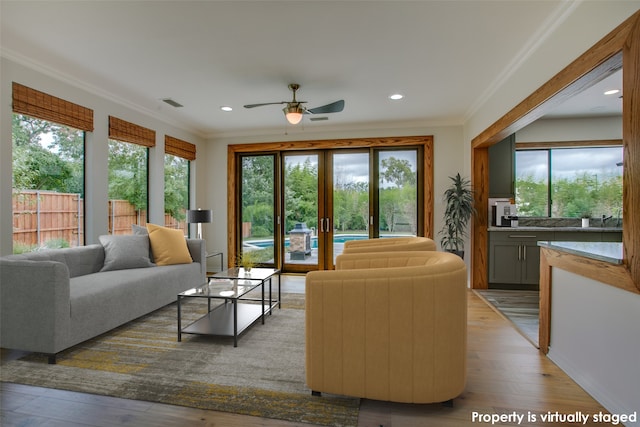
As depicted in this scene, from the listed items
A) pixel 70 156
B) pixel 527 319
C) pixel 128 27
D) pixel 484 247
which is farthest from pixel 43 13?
pixel 484 247

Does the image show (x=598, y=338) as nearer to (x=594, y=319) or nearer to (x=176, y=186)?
(x=594, y=319)

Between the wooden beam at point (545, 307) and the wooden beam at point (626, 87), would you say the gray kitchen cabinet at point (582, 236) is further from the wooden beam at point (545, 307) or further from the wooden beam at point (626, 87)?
the wooden beam at point (626, 87)

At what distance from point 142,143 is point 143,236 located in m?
1.56

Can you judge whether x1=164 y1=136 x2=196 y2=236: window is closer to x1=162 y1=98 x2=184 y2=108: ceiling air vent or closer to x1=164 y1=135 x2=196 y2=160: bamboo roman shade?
x1=164 y1=135 x2=196 y2=160: bamboo roman shade

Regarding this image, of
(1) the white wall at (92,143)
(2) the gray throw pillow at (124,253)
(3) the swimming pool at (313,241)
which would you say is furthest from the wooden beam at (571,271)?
(1) the white wall at (92,143)

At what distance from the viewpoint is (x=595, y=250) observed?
81.0 inches

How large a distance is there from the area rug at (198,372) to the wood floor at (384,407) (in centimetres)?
7

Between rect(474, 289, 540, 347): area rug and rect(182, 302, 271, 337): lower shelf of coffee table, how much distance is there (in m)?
2.52

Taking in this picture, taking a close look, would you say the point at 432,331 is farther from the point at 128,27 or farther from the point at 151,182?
the point at 151,182

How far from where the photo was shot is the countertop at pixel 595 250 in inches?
71.0

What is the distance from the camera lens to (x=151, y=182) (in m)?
4.87

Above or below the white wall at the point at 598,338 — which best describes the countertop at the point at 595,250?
above

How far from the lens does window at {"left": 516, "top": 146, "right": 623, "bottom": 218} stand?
4957 mm

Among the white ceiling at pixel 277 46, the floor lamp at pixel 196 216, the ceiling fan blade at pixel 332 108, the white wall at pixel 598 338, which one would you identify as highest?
the white ceiling at pixel 277 46
